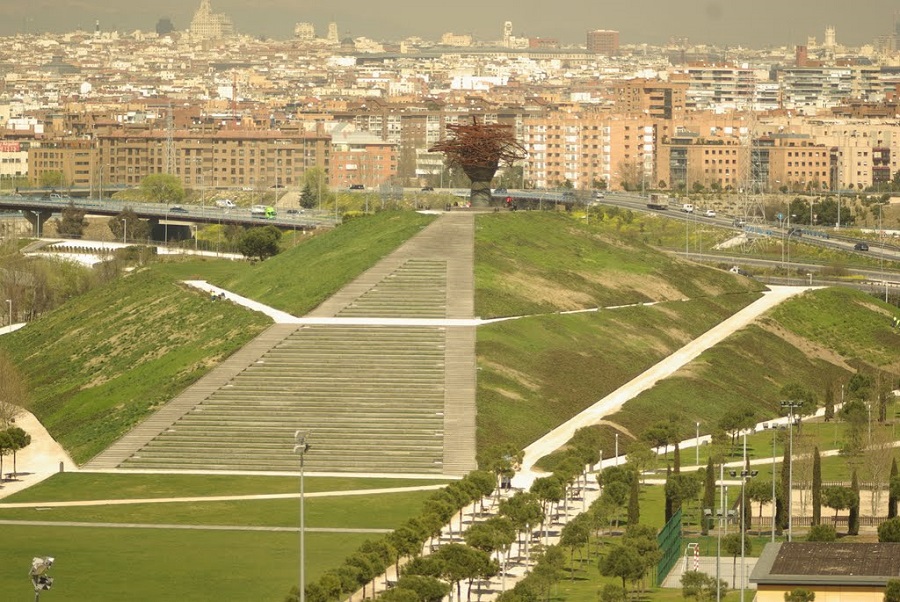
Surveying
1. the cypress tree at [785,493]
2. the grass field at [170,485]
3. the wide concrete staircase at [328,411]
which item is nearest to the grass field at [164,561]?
the grass field at [170,485]

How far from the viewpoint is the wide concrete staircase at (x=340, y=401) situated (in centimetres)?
8181

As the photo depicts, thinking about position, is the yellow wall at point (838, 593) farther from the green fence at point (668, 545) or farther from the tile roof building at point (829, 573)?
the green fence at point (668, 545)

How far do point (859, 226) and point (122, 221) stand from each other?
5761 cm

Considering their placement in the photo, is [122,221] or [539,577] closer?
[539,577]

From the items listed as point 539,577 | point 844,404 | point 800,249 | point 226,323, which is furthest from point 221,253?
point 539,577

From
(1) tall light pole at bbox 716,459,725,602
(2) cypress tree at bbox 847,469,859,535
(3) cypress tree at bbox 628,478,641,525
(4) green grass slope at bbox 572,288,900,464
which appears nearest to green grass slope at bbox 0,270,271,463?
(4) green grass slope at bbox 572,288,900,464

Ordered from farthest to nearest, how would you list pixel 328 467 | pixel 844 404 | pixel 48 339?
pixel 48 339
pixel 844 404
pixel 328 467

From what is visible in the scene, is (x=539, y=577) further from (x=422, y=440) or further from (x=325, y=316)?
(x=325, y=316)

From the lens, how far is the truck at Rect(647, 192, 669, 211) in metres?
181

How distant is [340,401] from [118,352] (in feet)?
62.3

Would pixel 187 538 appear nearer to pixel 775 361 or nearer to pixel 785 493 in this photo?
pixel 785 493

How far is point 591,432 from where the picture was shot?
83.3 metres

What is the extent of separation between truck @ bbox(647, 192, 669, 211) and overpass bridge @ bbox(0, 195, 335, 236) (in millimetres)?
25659

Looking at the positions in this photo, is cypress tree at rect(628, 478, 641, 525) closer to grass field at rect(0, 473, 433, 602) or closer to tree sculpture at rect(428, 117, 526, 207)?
grass field at rect(0, 473, 433, 602)
